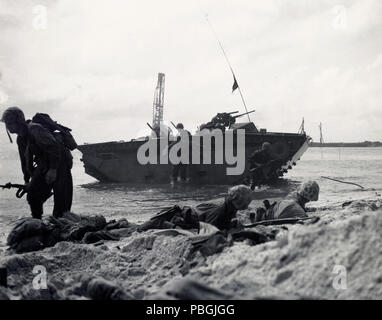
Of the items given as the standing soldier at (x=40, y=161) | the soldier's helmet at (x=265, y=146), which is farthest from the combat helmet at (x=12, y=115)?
the soldier's helmet at (x=265, y=146)

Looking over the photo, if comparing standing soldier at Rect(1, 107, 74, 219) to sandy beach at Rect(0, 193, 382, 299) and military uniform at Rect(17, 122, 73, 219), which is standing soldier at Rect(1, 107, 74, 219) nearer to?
military uniform at Rect(17, 122, 73, 219)

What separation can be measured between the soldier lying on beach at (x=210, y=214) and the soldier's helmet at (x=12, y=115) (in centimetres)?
228

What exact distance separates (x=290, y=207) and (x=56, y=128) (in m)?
3.61

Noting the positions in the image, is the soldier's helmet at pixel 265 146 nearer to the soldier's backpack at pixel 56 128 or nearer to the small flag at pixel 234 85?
the small flag at pixel 234 85

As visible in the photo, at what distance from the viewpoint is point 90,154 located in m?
21.0

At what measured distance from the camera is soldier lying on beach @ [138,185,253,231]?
4488 mm

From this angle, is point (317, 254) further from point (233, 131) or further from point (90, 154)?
point (90, 154)

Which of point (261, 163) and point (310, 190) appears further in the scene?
point (261, 163)

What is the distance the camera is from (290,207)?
5.06 meters

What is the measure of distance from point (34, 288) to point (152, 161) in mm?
15997

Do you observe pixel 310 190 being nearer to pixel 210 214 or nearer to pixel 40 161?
pixel 210 214

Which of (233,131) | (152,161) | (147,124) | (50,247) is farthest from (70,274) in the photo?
(147,124)

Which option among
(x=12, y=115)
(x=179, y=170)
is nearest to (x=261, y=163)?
(x=179, y=170)

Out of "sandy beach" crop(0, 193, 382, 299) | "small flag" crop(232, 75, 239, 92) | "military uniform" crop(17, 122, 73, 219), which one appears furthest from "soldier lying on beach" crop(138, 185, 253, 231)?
"small flag" crop(232, 75, 239, 92)
